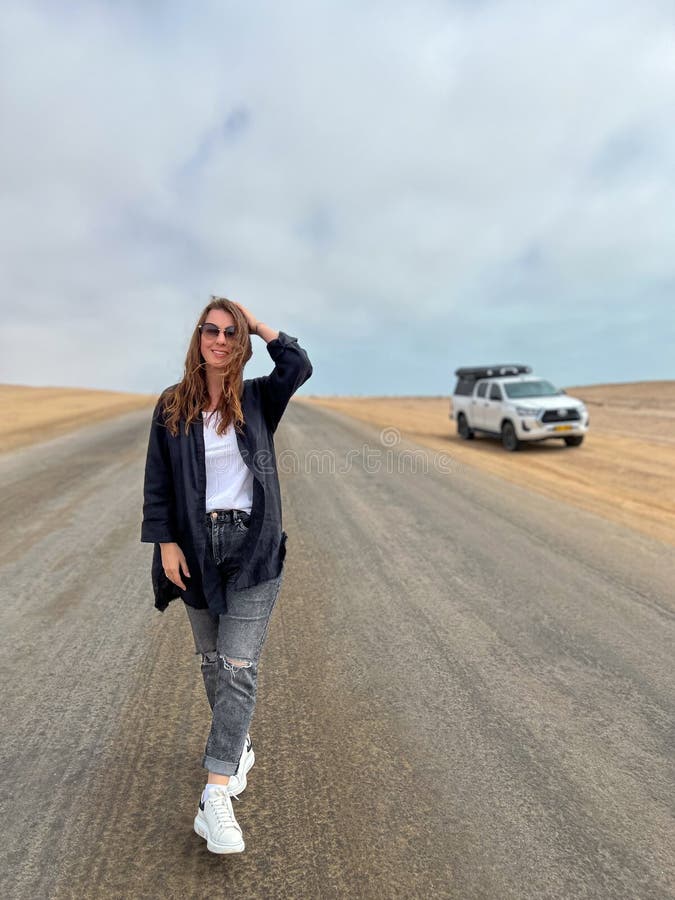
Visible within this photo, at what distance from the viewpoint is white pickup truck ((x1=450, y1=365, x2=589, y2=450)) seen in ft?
55.9

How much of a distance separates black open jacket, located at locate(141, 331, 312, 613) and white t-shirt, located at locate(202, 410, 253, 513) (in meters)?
0.03

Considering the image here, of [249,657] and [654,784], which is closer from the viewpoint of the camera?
[249,657]

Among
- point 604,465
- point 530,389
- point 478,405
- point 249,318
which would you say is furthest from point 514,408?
point 249,318

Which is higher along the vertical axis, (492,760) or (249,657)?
(249,657)

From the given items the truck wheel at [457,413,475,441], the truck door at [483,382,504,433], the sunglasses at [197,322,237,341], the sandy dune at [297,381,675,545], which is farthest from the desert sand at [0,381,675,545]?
the sunglasses at [197,322,237,341]

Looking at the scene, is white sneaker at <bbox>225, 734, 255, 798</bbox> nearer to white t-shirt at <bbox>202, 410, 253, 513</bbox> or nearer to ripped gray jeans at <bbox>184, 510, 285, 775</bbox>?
ripped gray jeans at <bbox>184, 510, 285, 775</bbox>

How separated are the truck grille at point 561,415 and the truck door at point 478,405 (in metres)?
2.46

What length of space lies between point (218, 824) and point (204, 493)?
1.27 m

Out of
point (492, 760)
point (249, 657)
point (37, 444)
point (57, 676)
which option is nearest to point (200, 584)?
point (249, 657)

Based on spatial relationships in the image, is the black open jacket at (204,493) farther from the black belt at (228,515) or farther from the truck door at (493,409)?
the truck door at (493,409)

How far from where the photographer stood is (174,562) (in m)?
2.66

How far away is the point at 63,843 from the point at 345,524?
594cm

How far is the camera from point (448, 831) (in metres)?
2.73

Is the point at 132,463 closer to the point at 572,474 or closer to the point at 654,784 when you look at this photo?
the point at 572,474
